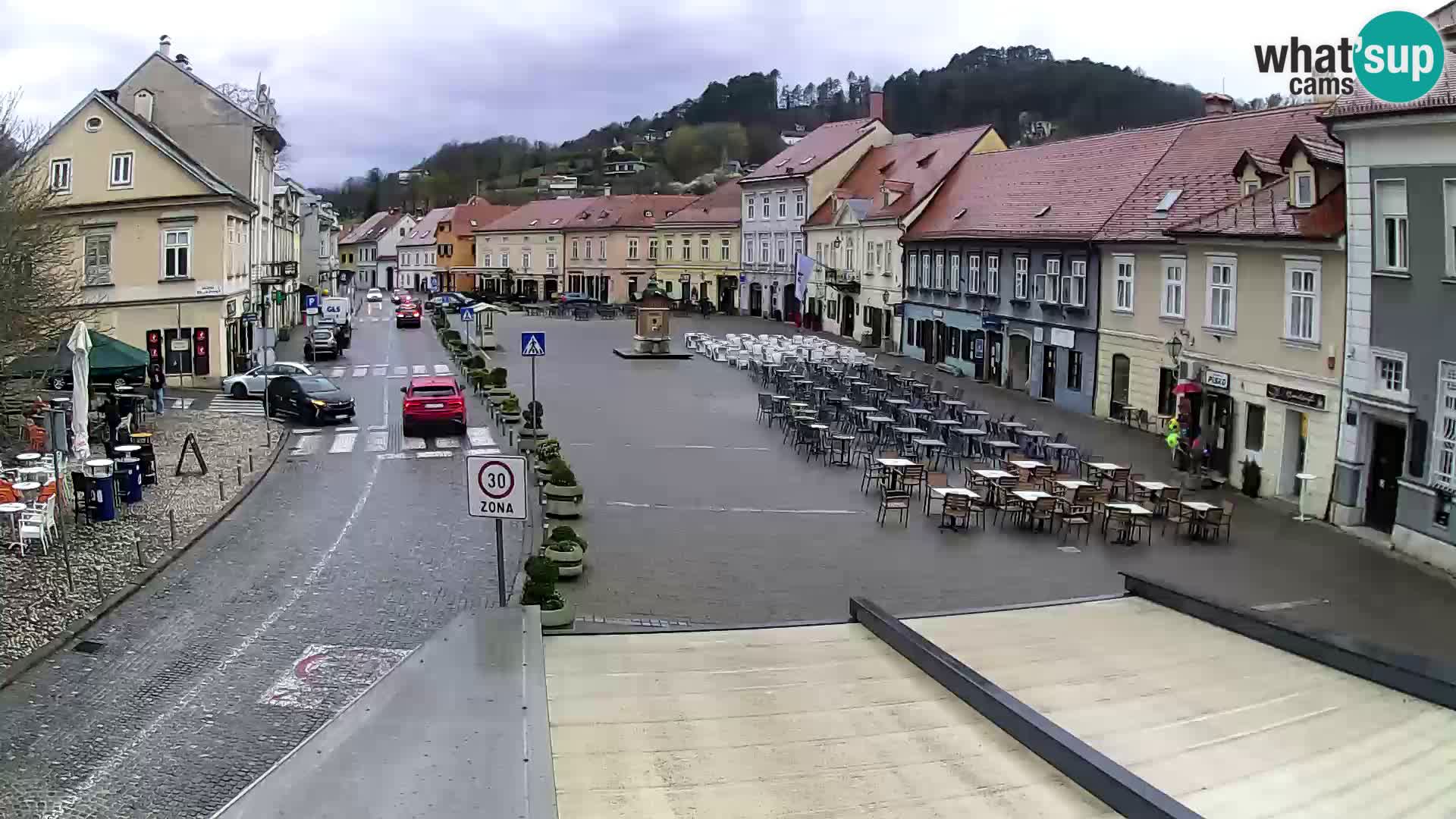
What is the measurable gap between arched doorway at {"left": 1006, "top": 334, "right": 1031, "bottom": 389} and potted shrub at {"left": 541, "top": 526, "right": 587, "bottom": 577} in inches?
1004

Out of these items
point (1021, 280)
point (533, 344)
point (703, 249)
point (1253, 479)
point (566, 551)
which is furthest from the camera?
point (703, 249)

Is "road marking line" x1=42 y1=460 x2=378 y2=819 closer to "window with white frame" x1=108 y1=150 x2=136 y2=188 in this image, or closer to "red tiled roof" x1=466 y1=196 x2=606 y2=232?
"window with white frame" x1=108 y1=150 x2=136 y2=188

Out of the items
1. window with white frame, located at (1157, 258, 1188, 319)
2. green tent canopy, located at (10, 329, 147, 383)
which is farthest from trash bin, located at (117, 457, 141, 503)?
window with white frame, located at (1157, 258, 1188, 319)

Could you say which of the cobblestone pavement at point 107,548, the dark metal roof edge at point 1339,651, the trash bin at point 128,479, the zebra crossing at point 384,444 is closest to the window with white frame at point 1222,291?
the zebra crossing at point 384,444

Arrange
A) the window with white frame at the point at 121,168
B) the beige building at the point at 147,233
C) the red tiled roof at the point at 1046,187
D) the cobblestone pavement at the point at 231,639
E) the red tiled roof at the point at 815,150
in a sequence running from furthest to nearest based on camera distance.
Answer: the red tiled roof at the point at 815,150 → the window with white frame at the point at 121,168 → the beige building at the point at 147,233 → the red tiled roof at the point at 1046,187 → the cobblestone pavement at the point at 231,639

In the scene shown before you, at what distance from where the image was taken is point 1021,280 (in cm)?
4056

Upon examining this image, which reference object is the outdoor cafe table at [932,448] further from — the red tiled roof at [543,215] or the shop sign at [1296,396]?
the red tiled roof at [543,215]

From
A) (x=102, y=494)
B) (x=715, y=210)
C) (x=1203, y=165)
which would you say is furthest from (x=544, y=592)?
(x=715, y=210)

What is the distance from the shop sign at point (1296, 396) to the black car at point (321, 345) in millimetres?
38412

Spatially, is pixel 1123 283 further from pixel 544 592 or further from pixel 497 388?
pixel 544 592

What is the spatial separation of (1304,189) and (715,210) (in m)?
67.5

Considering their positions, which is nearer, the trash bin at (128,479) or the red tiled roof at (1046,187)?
the trash bin at (128,479)

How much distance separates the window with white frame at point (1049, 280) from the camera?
37906 millimetres


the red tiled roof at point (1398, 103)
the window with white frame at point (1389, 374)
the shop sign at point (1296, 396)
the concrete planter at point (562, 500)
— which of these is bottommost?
the concrete planter at point (562, 500)
